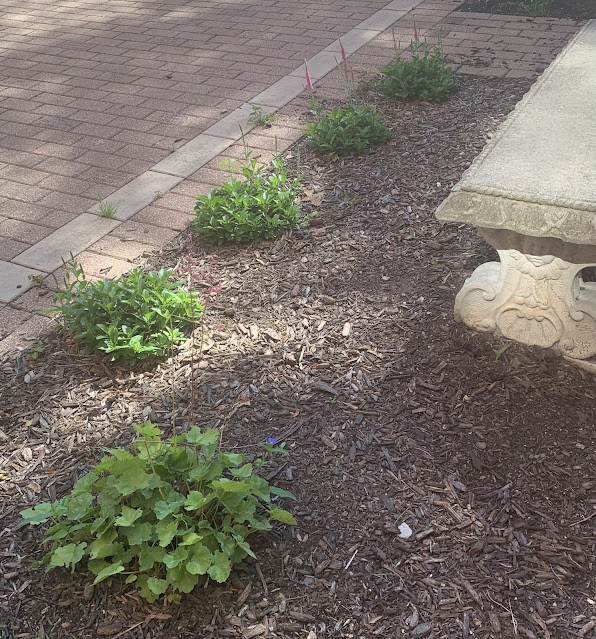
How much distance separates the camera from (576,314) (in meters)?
2.91

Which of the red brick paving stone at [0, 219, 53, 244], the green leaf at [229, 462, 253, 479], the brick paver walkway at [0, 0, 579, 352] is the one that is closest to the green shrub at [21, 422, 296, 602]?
the green leaf at [229, 462, 253, 479]

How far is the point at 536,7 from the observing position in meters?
7.11

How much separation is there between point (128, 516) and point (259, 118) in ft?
12.4

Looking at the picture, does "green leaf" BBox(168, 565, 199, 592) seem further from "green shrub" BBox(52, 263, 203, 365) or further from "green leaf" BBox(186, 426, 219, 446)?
"green shrub" BBox(52, 263, 203, 365)

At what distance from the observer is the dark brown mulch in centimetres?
707

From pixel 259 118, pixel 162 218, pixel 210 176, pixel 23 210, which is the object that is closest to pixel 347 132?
pixel 259 118

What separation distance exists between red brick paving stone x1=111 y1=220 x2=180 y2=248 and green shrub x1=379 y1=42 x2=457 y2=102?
212 centimetres

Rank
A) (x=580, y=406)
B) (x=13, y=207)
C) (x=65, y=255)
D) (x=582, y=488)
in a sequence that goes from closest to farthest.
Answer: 1. (x=582, y=488)
2. (x=580, y=406)
3. (x=65, y=255)
4. (x=13, y=207)

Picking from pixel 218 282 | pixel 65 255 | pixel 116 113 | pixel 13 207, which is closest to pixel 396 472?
pixel 218 282

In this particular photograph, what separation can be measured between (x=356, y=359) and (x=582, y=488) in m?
1.04

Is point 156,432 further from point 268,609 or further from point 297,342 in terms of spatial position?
point 297,342

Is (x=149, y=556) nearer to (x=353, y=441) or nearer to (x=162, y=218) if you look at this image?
(x=353, y=441)

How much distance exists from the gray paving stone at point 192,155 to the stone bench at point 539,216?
88.6 inches

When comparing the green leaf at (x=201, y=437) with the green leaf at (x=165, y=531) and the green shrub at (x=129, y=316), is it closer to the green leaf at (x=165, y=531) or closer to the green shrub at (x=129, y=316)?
the green leaf at (x=165, y=531)
